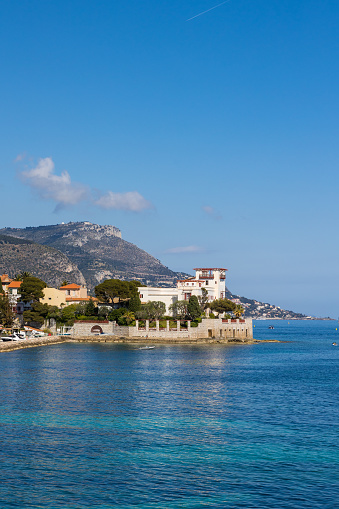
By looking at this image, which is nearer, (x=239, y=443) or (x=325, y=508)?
(x=325, y=508)

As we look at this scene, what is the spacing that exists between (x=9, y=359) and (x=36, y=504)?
6859 centimetres

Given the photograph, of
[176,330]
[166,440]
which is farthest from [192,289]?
[166,440]

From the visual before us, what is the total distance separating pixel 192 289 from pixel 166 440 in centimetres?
12188

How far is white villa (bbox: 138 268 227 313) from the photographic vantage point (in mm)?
162125

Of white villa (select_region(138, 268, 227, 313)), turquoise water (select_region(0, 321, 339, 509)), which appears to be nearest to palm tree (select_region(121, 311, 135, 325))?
white villa (select_region(138, 268, 227, 313))

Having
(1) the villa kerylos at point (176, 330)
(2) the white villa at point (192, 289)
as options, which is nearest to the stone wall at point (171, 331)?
(1) the villa kerylos at point (176, 330)

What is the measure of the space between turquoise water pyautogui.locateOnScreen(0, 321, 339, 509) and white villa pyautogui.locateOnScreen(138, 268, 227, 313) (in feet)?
269

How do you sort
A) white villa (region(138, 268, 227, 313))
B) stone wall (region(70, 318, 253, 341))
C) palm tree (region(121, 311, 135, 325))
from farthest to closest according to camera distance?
white villa (region(138, 268, 227, 313))
palm tree (region(121, 311, 135, 325))
stone wall (region(70, 318, 253, 341))

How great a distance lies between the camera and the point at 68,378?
71.8 meters

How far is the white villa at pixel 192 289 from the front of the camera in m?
162

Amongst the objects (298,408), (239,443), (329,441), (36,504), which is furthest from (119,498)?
(298,408)

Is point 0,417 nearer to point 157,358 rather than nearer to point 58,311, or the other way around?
point 157,358

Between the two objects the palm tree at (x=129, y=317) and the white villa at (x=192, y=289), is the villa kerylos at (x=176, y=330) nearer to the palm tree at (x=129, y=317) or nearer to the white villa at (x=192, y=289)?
the palm tree at (x=129, y=317)

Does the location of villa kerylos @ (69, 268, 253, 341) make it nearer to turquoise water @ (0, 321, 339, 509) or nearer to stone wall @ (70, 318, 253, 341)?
stone wall @ (70, 318, 253, 341)
